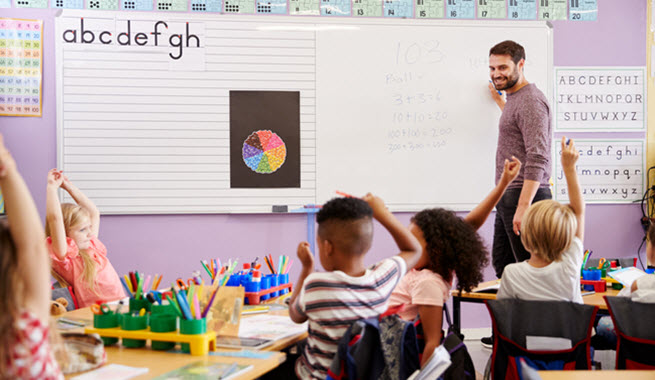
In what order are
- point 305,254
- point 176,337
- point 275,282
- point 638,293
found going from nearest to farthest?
point 176,337
point 305,254
point 638,293
point 275,282

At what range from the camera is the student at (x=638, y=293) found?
1938 millimetres

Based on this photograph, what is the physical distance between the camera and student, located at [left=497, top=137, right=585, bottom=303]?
2.12 meters

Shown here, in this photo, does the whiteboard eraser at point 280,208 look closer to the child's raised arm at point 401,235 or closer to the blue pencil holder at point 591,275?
the blue pencil holder at point 591,275

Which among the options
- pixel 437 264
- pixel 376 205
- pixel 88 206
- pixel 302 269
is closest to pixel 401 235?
pixel 376 205

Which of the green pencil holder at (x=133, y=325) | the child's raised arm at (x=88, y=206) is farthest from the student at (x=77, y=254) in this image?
the green pencil holder at (x=133, y=325)

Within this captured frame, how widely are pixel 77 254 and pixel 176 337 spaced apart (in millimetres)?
1366

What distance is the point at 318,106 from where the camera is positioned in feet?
12.7

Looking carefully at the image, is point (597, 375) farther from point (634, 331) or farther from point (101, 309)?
point (101, 309)

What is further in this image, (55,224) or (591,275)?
(591,275)

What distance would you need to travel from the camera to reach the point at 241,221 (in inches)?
152

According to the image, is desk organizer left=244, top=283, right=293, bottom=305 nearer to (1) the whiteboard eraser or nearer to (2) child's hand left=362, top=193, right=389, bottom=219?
(2) child's hand left=362, top=193, right=389, bottom=219

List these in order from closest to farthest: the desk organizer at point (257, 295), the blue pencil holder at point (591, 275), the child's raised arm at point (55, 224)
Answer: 1. the desk organizer at point (257, 295)
2. the child's raised arm at point (55, 224)
3. the blue pencil holder at point (591, 275)

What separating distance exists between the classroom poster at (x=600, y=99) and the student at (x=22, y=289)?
3734 mm

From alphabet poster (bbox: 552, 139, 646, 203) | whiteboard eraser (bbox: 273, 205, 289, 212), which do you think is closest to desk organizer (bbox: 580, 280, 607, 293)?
alphabet poster (bbox: 552, 139, 646, 203)
